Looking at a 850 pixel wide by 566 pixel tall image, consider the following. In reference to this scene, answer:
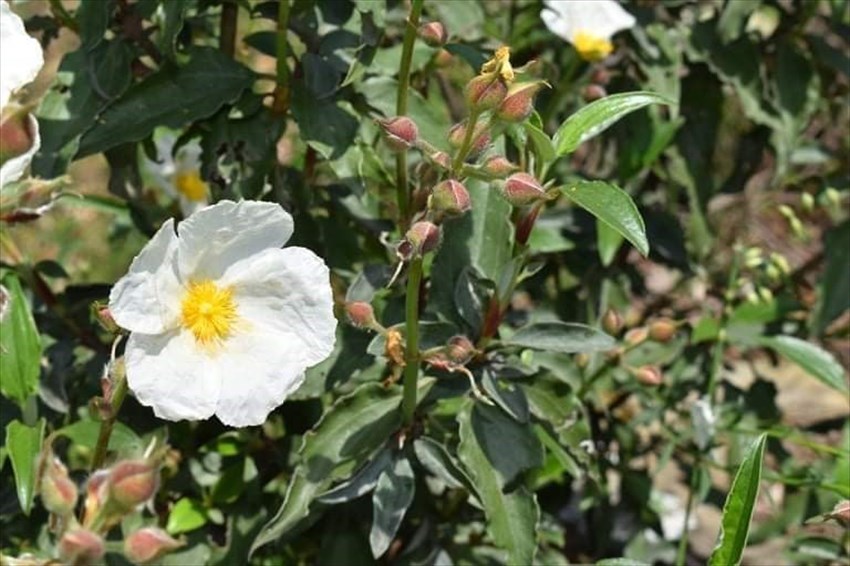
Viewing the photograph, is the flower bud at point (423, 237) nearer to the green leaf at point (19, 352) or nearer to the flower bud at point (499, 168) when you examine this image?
the flower bud at point (499, 168)

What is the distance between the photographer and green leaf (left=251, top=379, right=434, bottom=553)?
1729 mm

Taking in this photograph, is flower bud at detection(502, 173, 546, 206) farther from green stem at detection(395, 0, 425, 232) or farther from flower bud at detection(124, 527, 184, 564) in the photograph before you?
flower bud at detection(124, 527, 184, 564)

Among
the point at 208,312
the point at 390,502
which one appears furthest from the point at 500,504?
the point at 208,312

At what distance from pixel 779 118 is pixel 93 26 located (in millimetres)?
1170

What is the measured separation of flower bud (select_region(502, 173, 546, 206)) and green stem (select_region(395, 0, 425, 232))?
0.26 m

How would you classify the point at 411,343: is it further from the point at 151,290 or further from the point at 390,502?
the point at 151,290

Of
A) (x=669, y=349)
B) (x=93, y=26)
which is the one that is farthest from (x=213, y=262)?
(x=669, y=349)

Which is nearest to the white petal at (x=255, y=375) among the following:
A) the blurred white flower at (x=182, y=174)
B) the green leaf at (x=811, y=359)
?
the blurred white flower at (x=182, y=174)

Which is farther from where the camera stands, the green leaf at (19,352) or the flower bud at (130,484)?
the green leaf at (19,352)

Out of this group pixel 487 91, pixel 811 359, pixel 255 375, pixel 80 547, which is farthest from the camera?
pixel 811 359

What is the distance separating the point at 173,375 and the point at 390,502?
1.29ft

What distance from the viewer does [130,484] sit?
1.28 meters

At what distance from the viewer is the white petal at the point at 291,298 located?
1.54 m

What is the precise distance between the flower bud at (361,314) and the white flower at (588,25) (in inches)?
26.1
